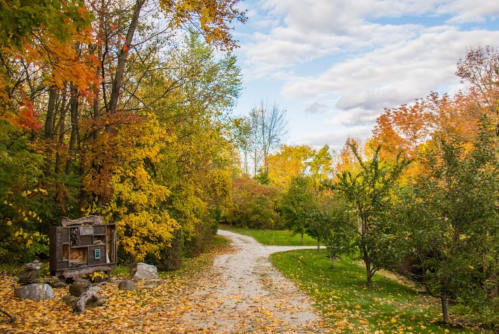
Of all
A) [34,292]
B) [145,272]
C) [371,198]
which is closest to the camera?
[34,292]

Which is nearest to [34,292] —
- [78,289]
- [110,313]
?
[78,289]

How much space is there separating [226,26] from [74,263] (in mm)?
7469

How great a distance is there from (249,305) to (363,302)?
10.7ft

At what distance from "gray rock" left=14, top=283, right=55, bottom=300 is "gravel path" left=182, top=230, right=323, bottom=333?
3.22 m

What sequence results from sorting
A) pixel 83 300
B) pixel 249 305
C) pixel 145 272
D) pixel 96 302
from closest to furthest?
pixel 83 300, pixel 96 302, pixel 249 305, pixel 145 272

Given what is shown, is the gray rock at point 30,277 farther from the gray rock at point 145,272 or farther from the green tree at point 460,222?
the green tree at point 460,222

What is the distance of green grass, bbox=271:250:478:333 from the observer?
308 inches

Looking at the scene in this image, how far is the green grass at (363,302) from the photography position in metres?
7.82

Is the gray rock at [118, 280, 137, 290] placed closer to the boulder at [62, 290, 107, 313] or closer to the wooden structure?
the wooden structure

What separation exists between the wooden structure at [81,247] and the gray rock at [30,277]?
522mm

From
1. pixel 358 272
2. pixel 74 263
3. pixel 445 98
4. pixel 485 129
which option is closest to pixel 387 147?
pixel 445 98

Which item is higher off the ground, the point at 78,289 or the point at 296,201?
the point at 296,201

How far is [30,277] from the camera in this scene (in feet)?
29.6

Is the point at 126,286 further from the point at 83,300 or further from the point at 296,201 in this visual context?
the point at 296,201
